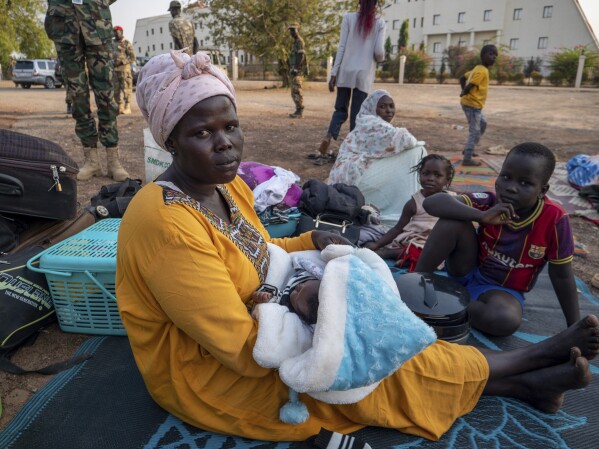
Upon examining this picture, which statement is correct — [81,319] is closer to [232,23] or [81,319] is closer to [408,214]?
[408,214]

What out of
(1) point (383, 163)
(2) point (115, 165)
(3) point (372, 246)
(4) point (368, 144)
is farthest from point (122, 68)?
(3) point (372, 246)

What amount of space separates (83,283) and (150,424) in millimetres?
866

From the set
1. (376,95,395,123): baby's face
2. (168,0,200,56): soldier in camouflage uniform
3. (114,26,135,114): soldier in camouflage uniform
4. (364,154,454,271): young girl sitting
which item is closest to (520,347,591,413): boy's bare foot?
(364,154,454,271): young girl sitting

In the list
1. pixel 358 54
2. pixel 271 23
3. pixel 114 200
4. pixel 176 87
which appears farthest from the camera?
pixel 271 23

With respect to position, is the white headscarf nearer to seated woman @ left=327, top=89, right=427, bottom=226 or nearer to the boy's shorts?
seated woman @ left=327, top=89, right=427, bottom=226

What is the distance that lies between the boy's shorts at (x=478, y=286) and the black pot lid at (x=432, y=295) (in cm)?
35

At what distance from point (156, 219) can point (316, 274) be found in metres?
0.63

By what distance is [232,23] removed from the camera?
65.8 feet

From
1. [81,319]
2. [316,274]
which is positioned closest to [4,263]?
[81,319]

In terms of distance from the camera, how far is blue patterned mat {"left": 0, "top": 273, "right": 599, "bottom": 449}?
5.34ft

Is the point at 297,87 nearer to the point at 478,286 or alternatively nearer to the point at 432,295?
the point at 478,286

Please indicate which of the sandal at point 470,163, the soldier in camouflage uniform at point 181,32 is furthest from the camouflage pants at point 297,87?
the sandal at point 470,163

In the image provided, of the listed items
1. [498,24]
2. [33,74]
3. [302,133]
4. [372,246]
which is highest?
[498,24]

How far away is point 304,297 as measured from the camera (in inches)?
58.4
